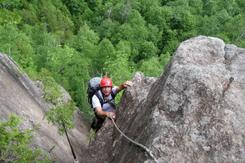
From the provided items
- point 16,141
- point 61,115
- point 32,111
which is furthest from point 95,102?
point 16,141

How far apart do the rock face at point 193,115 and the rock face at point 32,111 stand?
378 centimetres

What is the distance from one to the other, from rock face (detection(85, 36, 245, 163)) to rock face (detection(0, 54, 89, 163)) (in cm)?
378

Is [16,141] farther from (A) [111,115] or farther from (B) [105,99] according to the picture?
(B) [105,99]

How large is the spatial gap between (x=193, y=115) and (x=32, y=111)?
7997 millimetres

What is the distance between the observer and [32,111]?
17438mm

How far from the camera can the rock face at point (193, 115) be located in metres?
10.3

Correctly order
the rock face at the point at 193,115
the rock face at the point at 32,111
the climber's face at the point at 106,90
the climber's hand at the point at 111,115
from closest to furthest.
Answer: the rock face at the point at 193,115 → the climber's hand at the point at 111,115 → the rock face at the point at 32,111 → the climber's face at the point at 106,90

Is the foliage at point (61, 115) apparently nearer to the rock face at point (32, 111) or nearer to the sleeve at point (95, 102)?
the rock face at point (32, 111)

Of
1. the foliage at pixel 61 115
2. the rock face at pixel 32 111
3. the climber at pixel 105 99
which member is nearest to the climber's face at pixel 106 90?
the climber at pixel 105 99

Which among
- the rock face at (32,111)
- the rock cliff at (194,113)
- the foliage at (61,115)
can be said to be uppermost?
the rock cliff at (194,113)

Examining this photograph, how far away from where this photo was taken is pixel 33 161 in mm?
13055

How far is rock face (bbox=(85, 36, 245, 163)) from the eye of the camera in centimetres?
1032

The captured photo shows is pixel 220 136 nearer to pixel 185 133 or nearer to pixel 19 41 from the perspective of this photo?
pixel 185 133

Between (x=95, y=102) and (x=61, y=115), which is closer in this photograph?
(x=61, y=115)
